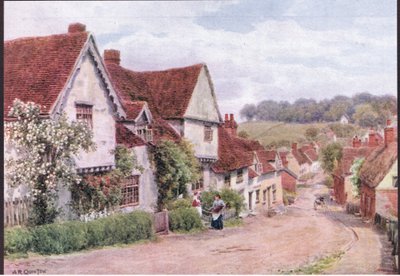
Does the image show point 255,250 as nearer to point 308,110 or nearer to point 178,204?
point 178,204

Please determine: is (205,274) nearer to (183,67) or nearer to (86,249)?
(86,249)

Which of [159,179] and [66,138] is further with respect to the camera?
[159,179]

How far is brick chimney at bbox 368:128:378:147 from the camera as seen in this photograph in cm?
509

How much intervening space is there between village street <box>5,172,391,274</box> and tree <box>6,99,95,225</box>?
0.46 meters

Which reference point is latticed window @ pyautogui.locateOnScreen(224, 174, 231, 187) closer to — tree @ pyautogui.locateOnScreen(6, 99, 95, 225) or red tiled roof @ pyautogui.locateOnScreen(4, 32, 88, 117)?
tree @ pyautogui.locateOnScreen(6, 99, 95, 225)

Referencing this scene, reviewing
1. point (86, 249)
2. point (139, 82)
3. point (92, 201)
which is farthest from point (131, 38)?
point (86, 249)

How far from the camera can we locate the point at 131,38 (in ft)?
16.7

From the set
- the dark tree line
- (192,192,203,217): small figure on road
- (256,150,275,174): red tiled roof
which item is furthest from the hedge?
the dark tree line

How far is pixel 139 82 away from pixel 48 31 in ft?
2.60

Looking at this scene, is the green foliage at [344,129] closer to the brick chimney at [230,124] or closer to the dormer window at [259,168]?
the dormer window at [259,168]

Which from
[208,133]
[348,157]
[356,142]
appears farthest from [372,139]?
[208,133]

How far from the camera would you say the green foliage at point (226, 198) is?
208 inches

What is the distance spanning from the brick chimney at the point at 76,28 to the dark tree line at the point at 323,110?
1378 mm

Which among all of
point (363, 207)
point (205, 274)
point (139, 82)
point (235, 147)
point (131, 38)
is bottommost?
point (205, 274)
